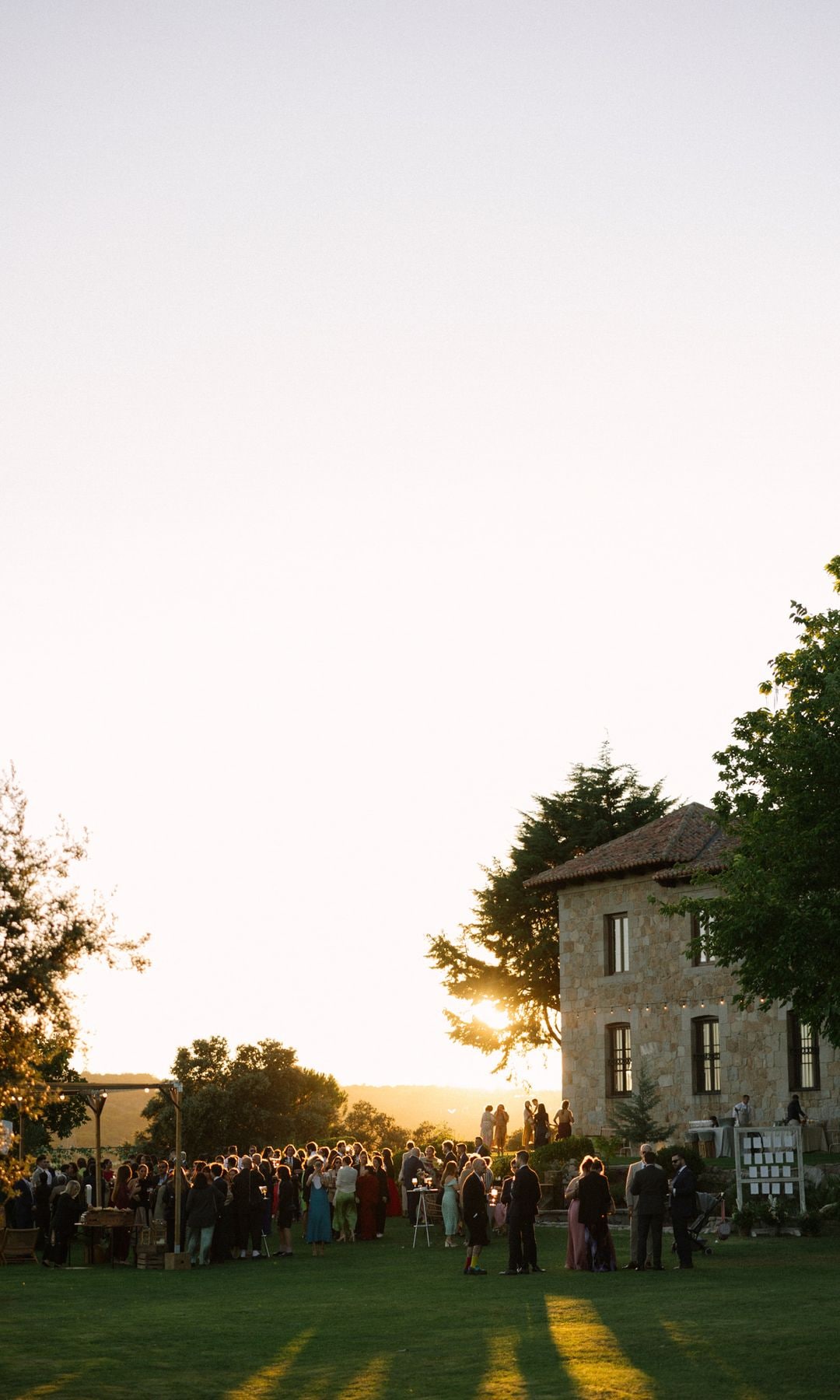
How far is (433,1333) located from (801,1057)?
23789mm

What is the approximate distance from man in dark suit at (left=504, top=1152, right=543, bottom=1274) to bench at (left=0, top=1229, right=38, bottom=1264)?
8.83 m

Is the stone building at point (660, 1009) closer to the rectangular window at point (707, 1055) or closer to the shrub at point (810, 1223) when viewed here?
the rectangular window at point (707, 1055)

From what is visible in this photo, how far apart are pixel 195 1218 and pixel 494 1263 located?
4.76 meters

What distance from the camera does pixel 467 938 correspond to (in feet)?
173

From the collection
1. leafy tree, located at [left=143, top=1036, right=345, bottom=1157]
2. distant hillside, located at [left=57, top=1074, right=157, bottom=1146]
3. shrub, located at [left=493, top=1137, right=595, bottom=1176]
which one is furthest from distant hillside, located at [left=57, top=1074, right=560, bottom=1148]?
shrub, located at [left=493, top=1137, right=595, bottom=1176]

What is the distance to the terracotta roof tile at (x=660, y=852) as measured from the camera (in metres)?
38.7

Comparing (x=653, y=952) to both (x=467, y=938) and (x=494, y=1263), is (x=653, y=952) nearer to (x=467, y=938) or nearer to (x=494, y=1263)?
(x=467, y=938)

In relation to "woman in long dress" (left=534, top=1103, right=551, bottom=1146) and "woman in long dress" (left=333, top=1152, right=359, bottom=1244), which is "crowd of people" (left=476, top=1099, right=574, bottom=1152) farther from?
"woman in long dress" (left=333, top=1152, right=359, bottom=1244)

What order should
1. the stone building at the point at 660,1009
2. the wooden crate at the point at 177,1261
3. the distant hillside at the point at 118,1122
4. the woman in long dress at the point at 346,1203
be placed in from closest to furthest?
the wooden crate at the point at 177,1261, the woman in long dress at the point at 346,1203, the stone building at the point at 660,1009, the distant hillside at the point at 118,1122

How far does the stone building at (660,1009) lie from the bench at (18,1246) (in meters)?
16.9

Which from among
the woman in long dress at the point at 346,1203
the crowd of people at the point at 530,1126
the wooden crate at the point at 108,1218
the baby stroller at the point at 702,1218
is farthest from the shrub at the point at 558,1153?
the wooden crate at the point at 108,1218

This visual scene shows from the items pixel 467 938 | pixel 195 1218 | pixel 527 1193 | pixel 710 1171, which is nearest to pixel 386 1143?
pixel 467 938

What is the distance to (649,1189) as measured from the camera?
1923cm

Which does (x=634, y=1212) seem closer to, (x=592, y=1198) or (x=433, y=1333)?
(x=592, y=1198)
